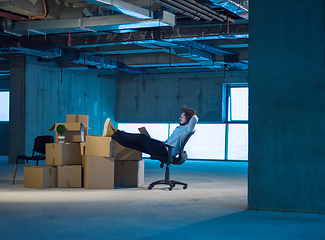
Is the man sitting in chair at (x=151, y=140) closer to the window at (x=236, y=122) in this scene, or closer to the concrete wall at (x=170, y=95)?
the concrete wall at (x=170, y=95)

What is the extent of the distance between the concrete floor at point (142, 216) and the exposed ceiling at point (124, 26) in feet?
8.10

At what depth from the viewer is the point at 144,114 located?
1391cm

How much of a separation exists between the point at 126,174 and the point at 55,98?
6235 millimetres

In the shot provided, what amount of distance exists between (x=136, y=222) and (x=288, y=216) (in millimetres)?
1495

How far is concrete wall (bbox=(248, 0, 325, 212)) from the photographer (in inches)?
168

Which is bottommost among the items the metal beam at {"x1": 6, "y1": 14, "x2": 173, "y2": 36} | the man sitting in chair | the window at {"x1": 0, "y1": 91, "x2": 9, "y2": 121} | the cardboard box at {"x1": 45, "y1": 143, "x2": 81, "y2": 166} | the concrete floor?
the concrete floor

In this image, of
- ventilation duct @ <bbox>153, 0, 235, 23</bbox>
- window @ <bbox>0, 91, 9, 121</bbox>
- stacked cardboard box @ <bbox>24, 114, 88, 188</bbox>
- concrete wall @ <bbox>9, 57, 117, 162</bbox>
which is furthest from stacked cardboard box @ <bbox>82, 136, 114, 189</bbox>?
window @ <bbox>0, 91, 9, 121</bbox>

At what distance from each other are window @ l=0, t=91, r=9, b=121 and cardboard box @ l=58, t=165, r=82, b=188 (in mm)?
9348

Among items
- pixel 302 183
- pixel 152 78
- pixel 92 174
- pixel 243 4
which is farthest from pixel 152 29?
pixel 152 78

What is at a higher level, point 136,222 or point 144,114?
point 144,114

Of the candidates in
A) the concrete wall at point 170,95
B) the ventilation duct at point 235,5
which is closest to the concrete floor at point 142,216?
the ventilation duct at point 235,5

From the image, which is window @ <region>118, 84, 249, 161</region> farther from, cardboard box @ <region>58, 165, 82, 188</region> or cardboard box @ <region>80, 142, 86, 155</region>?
cardboard box @ <region>58, 165, 82, 188</region>

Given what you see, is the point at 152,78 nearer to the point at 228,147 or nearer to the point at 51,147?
the point at 228,147

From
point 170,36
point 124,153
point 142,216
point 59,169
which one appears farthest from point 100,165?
point 170,36
